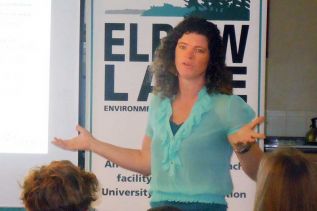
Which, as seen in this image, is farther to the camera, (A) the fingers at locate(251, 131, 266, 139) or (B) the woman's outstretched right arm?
(B) the woman's outstretched right arm

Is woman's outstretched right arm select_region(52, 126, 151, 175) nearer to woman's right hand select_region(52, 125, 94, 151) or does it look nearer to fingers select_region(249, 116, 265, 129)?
woman's right hand select_region(52, 125, 94, 151)

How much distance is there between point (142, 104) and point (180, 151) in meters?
0.33

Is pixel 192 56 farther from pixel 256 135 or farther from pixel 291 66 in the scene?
pixel 291 66

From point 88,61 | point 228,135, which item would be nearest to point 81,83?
point 88,61

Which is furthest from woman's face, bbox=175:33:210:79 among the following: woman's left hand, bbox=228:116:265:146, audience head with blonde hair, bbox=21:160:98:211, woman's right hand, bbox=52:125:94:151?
audience head with blonde hair, bbox=21:160:98:211

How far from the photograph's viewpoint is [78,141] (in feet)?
9.58

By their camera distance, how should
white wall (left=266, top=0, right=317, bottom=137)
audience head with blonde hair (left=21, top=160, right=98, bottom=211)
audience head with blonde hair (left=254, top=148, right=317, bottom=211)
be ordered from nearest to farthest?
1. audience head with blonde hair (left=254, top=148, right=317, bottom=211)
2. audience head with blonde hair (left=21, top=160, right=98, bottom=211)
3. white wall (left=266, top=0, right=317, bottom=137)

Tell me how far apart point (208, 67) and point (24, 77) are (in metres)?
0.96

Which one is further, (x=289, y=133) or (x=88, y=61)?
(x=289, y=133)

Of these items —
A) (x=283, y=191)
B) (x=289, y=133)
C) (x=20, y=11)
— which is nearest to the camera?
(x=283, y=191)

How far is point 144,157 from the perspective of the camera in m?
2.91

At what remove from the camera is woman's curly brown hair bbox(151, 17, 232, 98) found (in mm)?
2824

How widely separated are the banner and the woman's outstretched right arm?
0.10ft

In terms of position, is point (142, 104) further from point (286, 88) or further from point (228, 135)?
point (286, 88)
